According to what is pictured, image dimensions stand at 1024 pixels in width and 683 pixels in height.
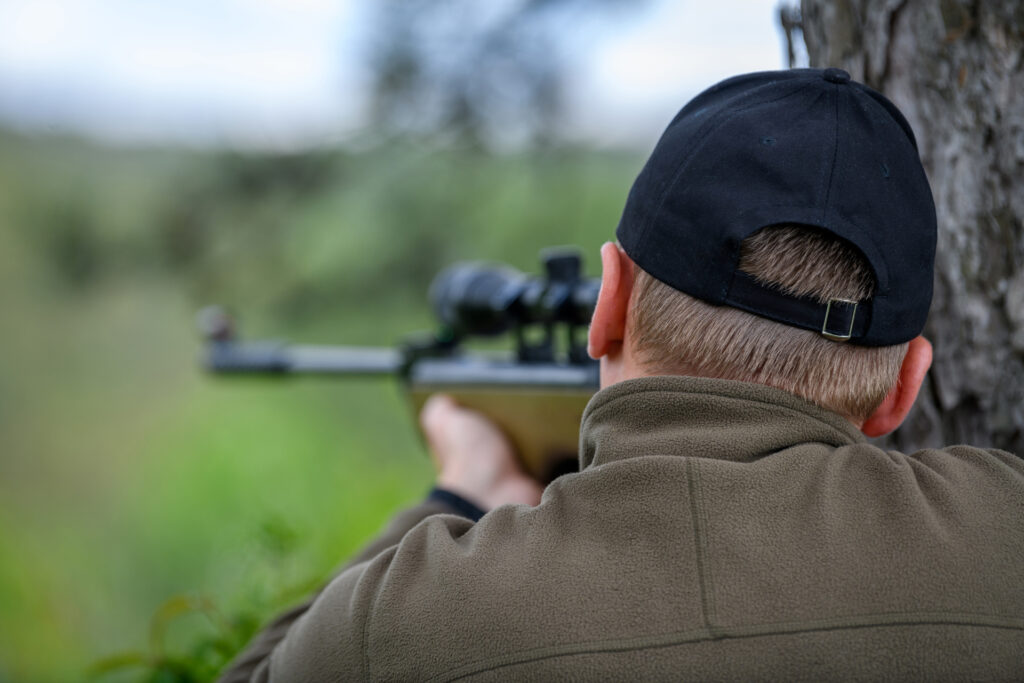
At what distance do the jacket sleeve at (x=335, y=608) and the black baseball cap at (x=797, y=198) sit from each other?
556 mm

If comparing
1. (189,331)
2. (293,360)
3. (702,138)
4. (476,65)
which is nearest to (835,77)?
(702,138)

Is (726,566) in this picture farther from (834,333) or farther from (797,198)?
(797,198)

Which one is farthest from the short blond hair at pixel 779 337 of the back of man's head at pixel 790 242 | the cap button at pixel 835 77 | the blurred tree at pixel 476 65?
the blurred tree at pixel 476 65

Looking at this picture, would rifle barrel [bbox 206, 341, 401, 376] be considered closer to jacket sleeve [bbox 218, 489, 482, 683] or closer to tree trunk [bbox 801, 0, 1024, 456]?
jacket sleeve [bbox 218, 489, 482, 683]

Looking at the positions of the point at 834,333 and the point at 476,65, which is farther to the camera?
the point at 476,65

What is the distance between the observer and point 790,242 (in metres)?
1.00

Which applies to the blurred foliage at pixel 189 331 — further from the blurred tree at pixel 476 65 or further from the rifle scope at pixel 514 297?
the rifle scope at pixel 514 297

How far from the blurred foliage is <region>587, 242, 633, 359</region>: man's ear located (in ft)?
10.2

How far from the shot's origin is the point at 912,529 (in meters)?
0.93

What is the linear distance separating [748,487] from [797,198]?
0.32 meters

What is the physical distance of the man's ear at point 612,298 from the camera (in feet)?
3.65

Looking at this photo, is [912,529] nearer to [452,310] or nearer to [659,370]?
[659,370]

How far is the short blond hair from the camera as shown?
1.00m

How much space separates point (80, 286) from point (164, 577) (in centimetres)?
181
